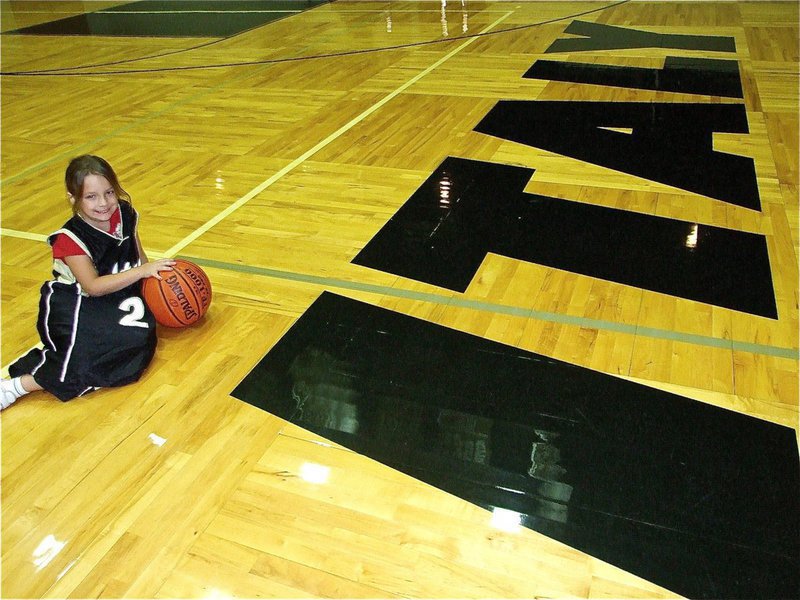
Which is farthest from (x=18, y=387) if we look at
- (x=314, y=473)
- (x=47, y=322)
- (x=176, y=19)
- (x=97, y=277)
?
(x=176, y=19)

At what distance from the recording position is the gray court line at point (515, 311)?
2.65m

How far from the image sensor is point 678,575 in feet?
5.92

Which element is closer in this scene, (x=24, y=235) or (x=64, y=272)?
(x=64, y=272)

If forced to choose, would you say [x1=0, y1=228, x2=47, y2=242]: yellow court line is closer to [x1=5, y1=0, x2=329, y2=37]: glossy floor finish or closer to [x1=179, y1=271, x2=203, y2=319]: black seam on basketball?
[x1=179, y1=271, x2=203, y2=319]: black seam on basketball

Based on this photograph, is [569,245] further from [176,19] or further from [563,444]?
[176,19]

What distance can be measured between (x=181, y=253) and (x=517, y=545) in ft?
7.45

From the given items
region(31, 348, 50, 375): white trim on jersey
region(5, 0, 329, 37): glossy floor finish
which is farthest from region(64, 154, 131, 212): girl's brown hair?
region(5, 0, 329, 37): glossy floor finish

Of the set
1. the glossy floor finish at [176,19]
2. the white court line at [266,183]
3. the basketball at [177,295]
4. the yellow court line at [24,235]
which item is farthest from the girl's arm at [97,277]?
the glossy floor finish at [176,19]

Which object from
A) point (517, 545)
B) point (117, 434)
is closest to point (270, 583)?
point (517, 545)

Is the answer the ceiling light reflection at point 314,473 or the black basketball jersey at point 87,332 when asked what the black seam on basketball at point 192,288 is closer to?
the black basketball jersey at point 87,332

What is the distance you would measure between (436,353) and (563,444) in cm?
63

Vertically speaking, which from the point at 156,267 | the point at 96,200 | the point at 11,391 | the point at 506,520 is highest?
the point at 96,200

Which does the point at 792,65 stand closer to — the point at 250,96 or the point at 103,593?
the point at 250,96

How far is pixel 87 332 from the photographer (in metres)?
2.53
